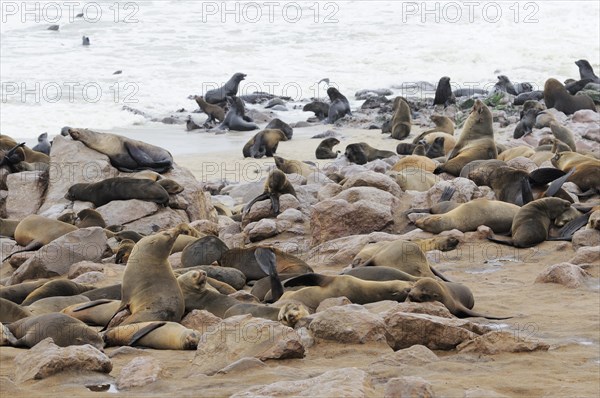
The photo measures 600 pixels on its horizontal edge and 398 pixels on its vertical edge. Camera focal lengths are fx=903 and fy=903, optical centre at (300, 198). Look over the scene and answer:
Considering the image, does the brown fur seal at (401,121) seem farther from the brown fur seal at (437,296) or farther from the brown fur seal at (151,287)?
the brown fur seal at (437,296)

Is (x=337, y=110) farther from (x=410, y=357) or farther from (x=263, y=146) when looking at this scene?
(x=410, y=357)

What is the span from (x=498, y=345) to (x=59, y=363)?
195 cm

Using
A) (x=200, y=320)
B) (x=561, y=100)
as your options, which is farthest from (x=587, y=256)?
(x=561, y=100)

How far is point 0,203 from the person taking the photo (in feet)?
32.2

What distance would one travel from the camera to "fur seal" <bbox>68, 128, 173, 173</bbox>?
970cm

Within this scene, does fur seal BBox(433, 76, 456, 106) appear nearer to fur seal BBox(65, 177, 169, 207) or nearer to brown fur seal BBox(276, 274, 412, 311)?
fur seal BBox(65, 177, 169, 207)

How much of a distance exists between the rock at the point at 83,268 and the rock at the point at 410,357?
3633 mm

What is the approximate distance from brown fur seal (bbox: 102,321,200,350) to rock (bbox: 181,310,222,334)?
0.20 metres

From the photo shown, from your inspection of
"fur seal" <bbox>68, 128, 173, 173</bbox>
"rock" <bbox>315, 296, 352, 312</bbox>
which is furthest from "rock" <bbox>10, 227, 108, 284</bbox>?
"rock" <bbox>315, 296, 352, 312</bbox>

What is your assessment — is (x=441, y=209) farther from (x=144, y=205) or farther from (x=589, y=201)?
(x=144, y=205)

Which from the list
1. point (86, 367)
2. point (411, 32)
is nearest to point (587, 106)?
point (86, 367)

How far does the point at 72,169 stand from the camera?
31.5 ft

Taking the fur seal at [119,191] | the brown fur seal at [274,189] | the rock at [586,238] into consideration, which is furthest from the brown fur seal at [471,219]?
the fur seal at [119,191]

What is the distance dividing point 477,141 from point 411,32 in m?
22.7
